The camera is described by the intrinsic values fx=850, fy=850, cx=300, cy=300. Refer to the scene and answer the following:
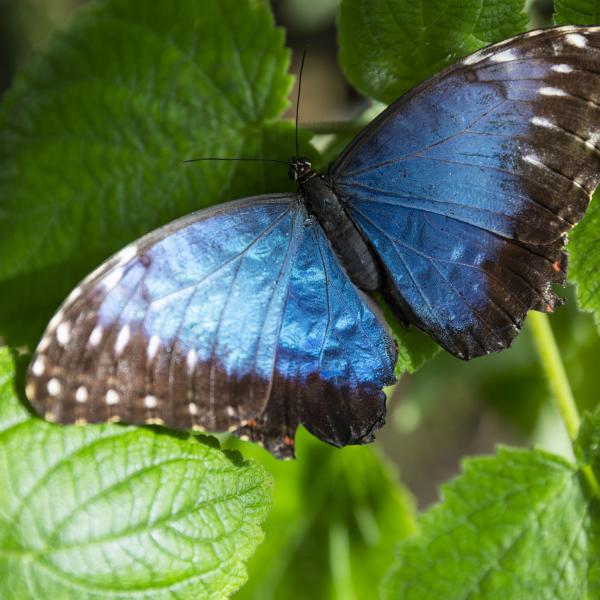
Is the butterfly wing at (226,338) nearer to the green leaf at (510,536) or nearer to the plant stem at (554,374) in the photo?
the green leaf at (510,536)

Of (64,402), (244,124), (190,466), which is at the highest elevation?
(244,124)

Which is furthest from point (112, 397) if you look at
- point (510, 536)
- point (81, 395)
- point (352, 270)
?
point (510, 536)

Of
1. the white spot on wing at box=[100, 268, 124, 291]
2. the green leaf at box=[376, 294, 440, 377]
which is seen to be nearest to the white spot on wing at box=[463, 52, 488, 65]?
the green leaf at box=[376, 294, 440, 377]

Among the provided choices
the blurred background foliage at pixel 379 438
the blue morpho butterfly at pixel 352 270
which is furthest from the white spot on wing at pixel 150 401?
the blurred background foliage at pixel 379 438

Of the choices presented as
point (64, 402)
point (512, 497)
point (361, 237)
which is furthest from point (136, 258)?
point (512, 497)

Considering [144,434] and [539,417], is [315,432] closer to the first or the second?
[144,434]

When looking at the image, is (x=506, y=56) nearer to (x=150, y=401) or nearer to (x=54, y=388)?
(x=150, y=401)
